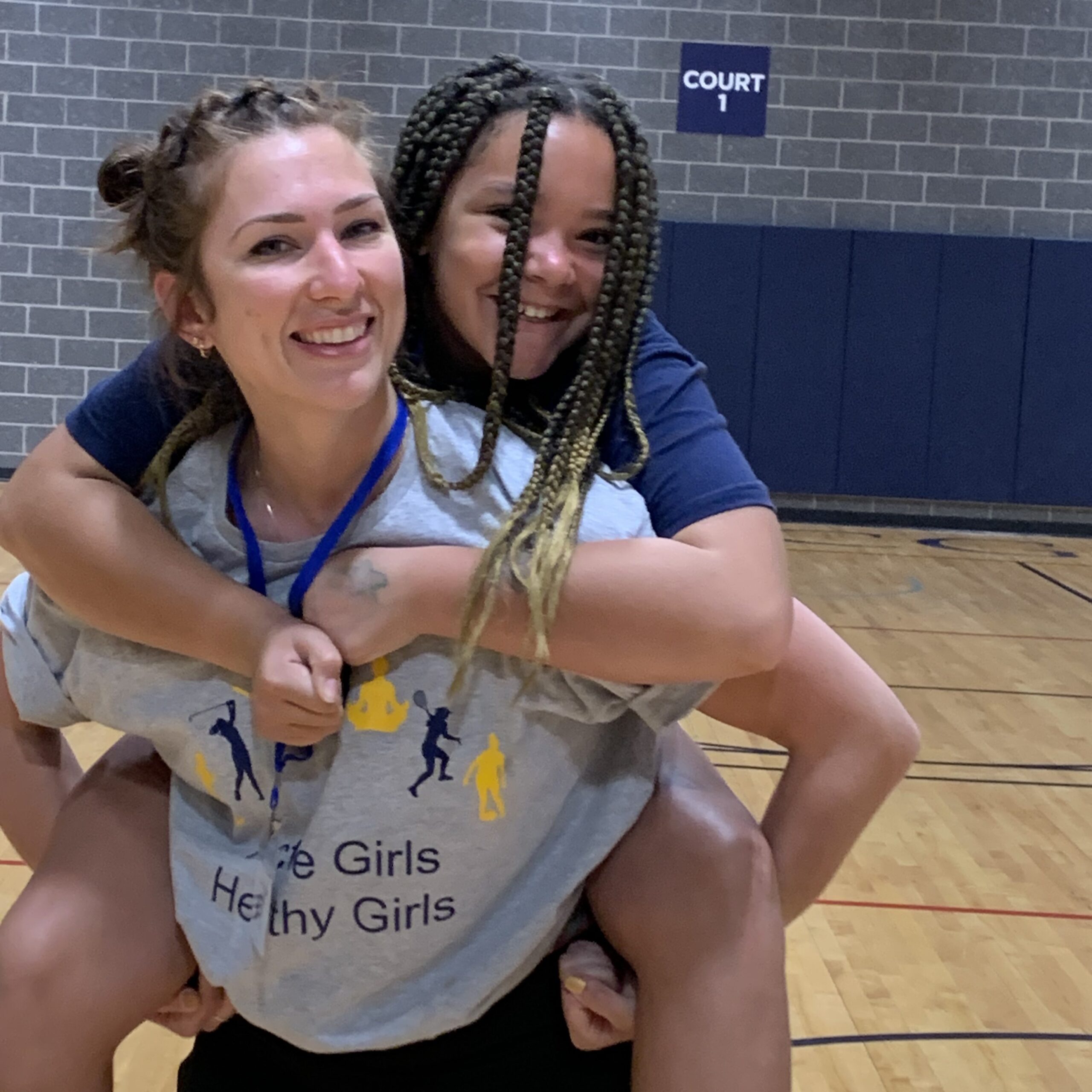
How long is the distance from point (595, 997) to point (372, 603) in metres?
0.39

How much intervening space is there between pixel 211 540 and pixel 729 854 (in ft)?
1.73

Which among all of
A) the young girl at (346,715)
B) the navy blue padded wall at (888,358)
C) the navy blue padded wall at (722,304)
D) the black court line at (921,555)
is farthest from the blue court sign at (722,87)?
the young girl at (346,715)

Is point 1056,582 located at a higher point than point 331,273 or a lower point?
lower

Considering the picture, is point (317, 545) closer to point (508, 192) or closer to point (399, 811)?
point (399, 811)

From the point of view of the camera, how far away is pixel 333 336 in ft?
3.75

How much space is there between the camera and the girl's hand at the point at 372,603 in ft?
3.73

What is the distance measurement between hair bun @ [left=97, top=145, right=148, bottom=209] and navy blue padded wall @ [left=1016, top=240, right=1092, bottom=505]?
6137 millimetres

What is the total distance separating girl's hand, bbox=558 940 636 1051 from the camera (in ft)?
3.96

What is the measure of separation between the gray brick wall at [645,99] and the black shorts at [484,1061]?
18.9 ft

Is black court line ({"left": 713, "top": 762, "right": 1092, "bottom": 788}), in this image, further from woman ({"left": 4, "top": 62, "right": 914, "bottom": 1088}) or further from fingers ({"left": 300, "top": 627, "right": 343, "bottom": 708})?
fingers ({"left": 300, "top": 627, "right": 343, "bottom": 708})

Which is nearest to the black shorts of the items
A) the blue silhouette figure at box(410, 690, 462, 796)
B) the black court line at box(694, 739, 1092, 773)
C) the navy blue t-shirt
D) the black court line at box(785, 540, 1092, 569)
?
the blue silhouette figure at box(410, 690, 462, 796)

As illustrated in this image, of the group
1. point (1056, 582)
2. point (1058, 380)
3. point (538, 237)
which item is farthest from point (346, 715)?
point (1058, 380)

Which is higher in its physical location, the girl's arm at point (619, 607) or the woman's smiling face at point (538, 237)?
the woman's smiling face at point (538, 237)

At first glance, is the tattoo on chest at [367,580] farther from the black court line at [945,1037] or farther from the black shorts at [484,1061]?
the black court line at [945,1037]
